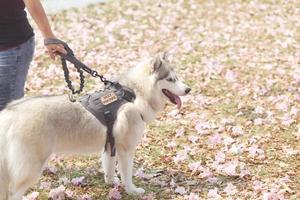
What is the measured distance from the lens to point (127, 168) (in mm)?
5742

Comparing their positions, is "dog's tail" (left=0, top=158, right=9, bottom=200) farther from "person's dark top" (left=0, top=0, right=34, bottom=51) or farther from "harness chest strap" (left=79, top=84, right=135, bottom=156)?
"person's dark top" (left=0, top=0, right=34, bottom=51)

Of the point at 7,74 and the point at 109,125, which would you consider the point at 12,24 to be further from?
the point at 109,125

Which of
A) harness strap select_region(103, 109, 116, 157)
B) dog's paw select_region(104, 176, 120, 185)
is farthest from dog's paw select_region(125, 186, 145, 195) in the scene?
Answer: harness strap select_region(103, 109, 116, 157)

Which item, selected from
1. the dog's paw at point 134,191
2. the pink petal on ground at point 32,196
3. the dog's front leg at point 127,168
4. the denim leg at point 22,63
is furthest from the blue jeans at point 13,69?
the dog's paw at point 134,191

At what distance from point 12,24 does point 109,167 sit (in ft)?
6.30

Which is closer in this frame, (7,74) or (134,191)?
(7,74)

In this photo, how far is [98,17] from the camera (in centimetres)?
1523

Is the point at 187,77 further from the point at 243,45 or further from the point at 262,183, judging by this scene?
the point at 262,183

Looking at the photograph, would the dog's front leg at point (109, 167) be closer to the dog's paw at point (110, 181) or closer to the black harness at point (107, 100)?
the dog's paw at point (110, 181)

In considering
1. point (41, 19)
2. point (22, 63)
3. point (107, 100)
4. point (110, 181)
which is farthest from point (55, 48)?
point (110, 181)

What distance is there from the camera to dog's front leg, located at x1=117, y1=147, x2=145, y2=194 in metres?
5.66

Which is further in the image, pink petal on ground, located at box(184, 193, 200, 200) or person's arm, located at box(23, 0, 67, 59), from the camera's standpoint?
pink petal on ground, located at box(184, 193, 200, 200)

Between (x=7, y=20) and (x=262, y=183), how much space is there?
3279mm

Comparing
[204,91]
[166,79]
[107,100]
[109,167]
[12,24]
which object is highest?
[12,24]
